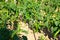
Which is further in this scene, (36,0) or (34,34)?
(36,0)

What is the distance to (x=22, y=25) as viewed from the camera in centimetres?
424

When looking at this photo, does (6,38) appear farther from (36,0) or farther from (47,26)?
(36,0)

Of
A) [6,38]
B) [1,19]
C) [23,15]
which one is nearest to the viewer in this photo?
[6,38]

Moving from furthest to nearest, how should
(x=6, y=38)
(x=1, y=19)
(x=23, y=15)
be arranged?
(x=23, y=15), (x=1, y=19), (x=6, y=38)

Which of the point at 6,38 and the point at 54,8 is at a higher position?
the point at 54,8

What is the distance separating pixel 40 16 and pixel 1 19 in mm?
769

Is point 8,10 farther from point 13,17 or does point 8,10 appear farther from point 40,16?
point 40,16

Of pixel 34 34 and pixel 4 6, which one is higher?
pixel 4 6

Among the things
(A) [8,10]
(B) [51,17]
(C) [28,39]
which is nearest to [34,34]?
(C) [28,39]

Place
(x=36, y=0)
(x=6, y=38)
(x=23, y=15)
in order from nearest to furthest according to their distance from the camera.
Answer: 1. (x=6, y=38)
2. (x=23, y=15)
3. (x=36, y=0)

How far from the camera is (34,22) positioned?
4195 millimetres

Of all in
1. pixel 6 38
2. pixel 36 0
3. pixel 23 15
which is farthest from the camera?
pixel 36 0

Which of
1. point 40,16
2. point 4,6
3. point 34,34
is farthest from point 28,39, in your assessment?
point 4,6

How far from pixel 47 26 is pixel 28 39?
43cm
